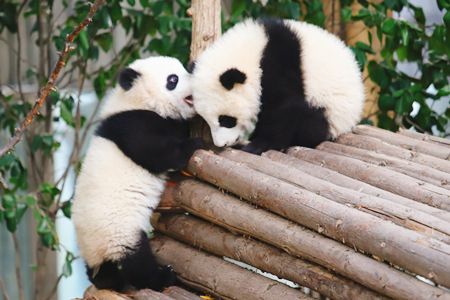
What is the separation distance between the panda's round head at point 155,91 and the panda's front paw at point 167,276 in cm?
61

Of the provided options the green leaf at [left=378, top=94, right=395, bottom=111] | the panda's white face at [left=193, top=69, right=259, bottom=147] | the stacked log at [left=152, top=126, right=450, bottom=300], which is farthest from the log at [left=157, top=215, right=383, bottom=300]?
the green leaf at [left=378, top=94, right=395, bottom=111]

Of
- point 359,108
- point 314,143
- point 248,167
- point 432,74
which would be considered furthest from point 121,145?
point 432,74

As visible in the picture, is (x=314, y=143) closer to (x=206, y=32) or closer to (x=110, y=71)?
(x=206, y=32)

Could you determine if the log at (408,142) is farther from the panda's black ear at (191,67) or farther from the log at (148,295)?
the log at (148,295)

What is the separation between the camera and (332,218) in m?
2.44

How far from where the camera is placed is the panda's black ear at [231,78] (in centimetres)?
314

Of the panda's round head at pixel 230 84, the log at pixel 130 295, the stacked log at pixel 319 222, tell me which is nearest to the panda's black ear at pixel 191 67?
the panda's round head at pixel 230 84

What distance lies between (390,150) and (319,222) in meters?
0.68

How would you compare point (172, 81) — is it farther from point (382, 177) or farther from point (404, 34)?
point (404, 34)

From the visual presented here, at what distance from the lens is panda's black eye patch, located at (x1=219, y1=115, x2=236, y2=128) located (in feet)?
10.3

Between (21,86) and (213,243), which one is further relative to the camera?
(21,86)

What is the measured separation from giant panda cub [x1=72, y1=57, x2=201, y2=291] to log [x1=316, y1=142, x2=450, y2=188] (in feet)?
1.73

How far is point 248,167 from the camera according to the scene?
2.81m

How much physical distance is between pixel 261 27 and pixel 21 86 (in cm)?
204
